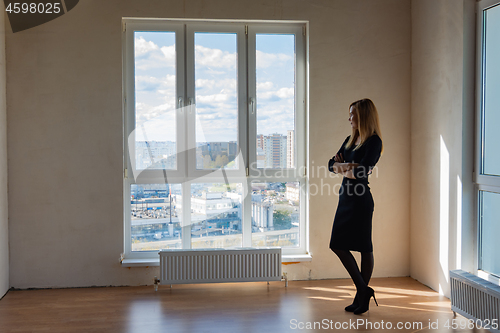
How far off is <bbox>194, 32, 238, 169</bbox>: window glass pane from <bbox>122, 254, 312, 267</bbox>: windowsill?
108 cm

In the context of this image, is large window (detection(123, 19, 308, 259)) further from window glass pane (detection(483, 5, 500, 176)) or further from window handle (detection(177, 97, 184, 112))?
window glass pane (detection(483, 5, 500, 176))

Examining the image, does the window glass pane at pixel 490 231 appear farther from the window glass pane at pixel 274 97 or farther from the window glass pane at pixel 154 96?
the window glass pane at pixel 154 96

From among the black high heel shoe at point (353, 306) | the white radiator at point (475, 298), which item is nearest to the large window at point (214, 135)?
the black high heel shoe at point (353, 306)

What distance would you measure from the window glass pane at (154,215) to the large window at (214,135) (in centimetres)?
1

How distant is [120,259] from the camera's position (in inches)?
156

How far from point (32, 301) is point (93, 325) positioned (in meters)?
0.93

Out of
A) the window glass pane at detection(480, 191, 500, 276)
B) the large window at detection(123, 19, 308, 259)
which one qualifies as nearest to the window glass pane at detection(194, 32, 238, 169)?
the large window at detection(123, 19, 308, 259)

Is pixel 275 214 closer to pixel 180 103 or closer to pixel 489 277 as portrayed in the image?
pixel 180 103

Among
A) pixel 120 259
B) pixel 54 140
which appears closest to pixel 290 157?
pixel 120 259

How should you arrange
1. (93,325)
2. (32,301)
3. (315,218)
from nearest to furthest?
(93,325), (32,301), (315,218)

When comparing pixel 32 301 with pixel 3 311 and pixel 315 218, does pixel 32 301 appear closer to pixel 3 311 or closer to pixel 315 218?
pixel 3 311

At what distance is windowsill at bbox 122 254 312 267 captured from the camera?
3.93m

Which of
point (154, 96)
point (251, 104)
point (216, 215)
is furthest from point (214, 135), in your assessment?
point (216, 215)

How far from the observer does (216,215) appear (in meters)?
4.17
